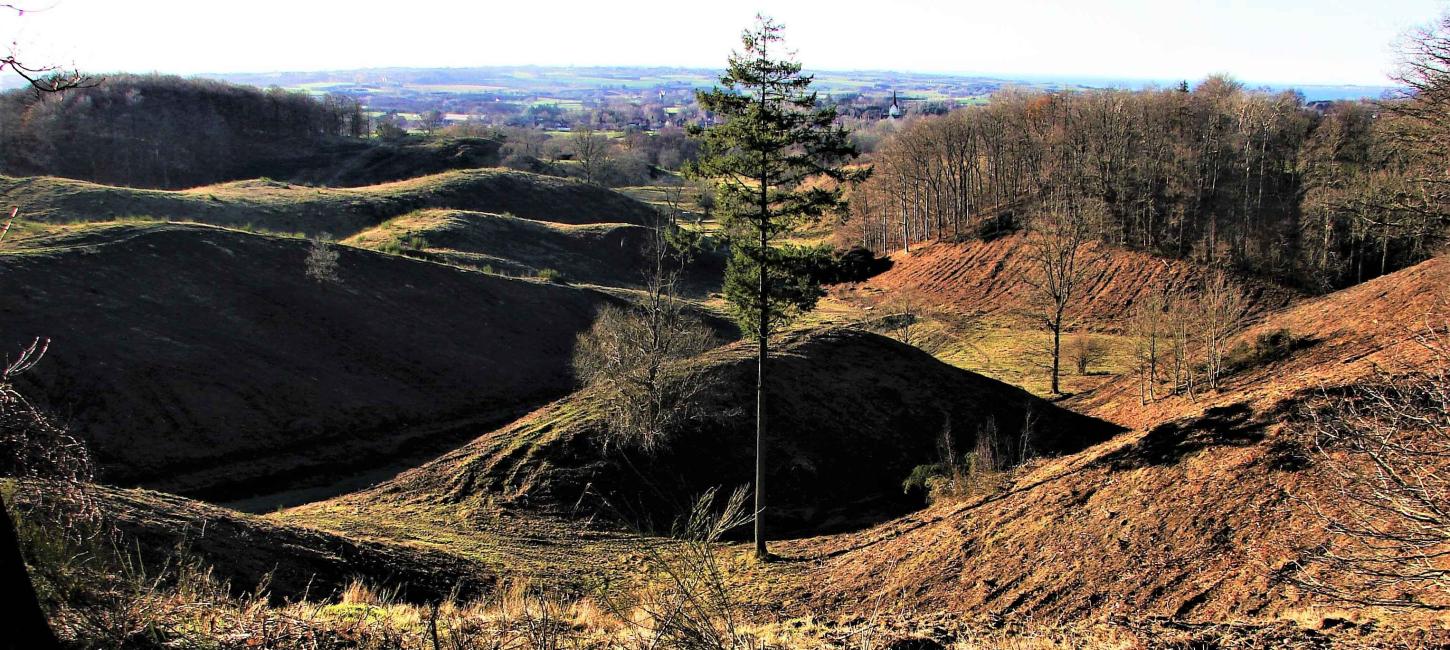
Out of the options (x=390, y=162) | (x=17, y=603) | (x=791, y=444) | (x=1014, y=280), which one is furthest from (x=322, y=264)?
(x=390, y=162)

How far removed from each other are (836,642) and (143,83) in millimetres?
115823

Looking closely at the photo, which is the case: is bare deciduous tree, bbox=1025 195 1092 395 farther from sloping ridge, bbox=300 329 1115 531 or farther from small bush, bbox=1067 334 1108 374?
sloping ridge, bbox=300 329 1115 531

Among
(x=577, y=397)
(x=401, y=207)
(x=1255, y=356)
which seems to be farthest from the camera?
(x=401, y=207)

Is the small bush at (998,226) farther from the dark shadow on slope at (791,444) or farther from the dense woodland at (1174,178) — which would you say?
the dark shadow on slope at (791,444)

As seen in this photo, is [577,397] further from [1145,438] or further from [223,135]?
[223,135]

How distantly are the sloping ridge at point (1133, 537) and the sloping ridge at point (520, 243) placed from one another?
124ft

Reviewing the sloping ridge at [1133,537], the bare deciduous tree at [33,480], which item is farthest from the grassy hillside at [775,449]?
the bare deciduous tree at [33,480]

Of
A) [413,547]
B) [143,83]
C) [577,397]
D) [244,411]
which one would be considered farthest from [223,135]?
[413,547]

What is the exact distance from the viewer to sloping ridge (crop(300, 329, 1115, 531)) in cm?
1964

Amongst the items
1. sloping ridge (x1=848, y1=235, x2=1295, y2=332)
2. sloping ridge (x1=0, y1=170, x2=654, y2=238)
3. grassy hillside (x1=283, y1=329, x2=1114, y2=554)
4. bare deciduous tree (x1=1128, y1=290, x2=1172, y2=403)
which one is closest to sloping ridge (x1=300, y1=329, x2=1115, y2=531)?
A: grassy hillside (x1=283, y1=329, x2=1114, y2=554)

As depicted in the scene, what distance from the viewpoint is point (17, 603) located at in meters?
4.89

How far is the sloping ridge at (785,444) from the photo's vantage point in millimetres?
19641

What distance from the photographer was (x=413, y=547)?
50.5 feet

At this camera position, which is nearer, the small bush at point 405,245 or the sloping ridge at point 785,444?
the sloping ridge at point 785,444
